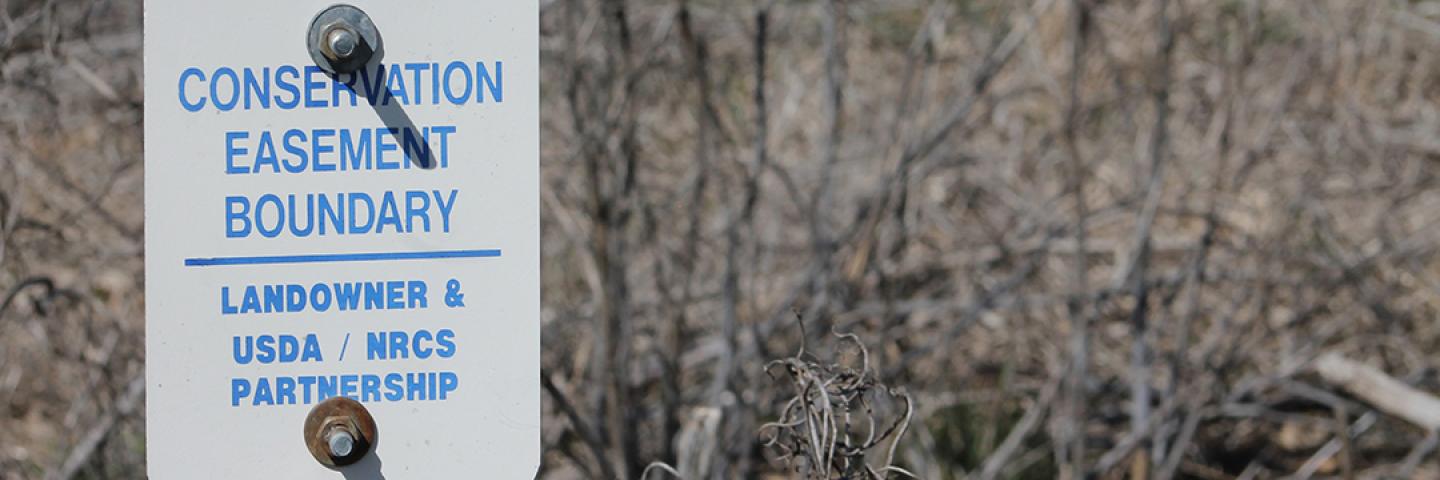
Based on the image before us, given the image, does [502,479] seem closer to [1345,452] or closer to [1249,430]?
[1345,452]

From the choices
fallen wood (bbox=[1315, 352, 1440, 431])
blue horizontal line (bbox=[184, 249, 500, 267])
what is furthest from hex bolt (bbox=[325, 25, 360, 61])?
fallen wood (bbox=[1315, 352, 1440, 431])

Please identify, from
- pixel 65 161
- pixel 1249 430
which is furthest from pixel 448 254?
pixel 65 161

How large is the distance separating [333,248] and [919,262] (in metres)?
2.51

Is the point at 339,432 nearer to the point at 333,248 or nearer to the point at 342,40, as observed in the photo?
the point at 333,248

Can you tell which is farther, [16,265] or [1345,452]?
[16,265]

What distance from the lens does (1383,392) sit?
10.4 feet

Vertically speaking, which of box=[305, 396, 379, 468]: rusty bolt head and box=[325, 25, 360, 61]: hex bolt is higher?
box=[325, 25, 360, 61]: hex bolt

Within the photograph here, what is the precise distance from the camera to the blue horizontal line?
5.60 ft

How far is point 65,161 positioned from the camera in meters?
5.01

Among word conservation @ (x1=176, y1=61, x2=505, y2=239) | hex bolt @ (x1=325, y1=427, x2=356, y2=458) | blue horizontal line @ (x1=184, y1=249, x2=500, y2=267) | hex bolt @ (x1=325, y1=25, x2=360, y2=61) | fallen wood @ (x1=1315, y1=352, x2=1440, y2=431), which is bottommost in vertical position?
fallen wood @ (x1=1315, y1=352, x2=1440, y2=431)

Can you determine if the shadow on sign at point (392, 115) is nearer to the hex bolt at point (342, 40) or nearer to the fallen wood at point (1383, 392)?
the hex bolt at point (342, 40)

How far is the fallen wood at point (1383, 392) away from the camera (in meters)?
3.06

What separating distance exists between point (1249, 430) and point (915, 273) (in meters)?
0.95

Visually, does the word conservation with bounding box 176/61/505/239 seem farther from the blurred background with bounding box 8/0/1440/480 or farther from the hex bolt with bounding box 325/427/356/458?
the blurred background with bounding box 8/0/1440/480
